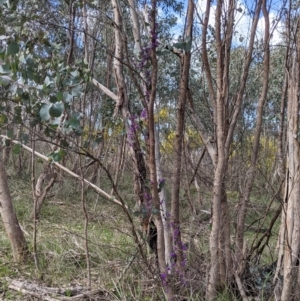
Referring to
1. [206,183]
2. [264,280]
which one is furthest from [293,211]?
[206,183]

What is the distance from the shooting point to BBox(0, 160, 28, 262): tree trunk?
4.04 meters

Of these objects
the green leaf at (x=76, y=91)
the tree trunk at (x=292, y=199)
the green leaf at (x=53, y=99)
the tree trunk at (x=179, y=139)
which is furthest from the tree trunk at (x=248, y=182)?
the green leaf at (x=53, y=99)

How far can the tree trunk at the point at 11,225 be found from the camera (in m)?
4.04

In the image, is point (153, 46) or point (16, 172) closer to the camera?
point (153, 46)

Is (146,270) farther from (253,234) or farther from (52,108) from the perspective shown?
(52,108)

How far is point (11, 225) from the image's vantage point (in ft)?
13.4

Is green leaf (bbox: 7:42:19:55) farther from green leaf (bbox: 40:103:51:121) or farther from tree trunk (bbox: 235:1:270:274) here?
tree trunk (bbox: 235:1:270:274)

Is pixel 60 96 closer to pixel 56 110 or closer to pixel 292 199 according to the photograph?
pixel 56 110

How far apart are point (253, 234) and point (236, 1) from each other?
187 centimetres

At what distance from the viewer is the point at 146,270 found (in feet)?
10.5

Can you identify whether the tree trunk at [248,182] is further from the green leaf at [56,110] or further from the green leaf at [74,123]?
the green leaf at [56,110]

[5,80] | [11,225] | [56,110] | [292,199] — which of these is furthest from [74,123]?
[11,225]

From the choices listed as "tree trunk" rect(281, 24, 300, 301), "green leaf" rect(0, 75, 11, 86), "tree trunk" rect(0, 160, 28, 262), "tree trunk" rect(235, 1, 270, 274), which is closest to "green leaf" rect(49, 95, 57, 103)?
"green leaf" rect(0, 75, 11, 86)

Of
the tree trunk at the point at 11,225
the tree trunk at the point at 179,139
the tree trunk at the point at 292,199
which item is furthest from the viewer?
the tree trunk at the point at 11,225
